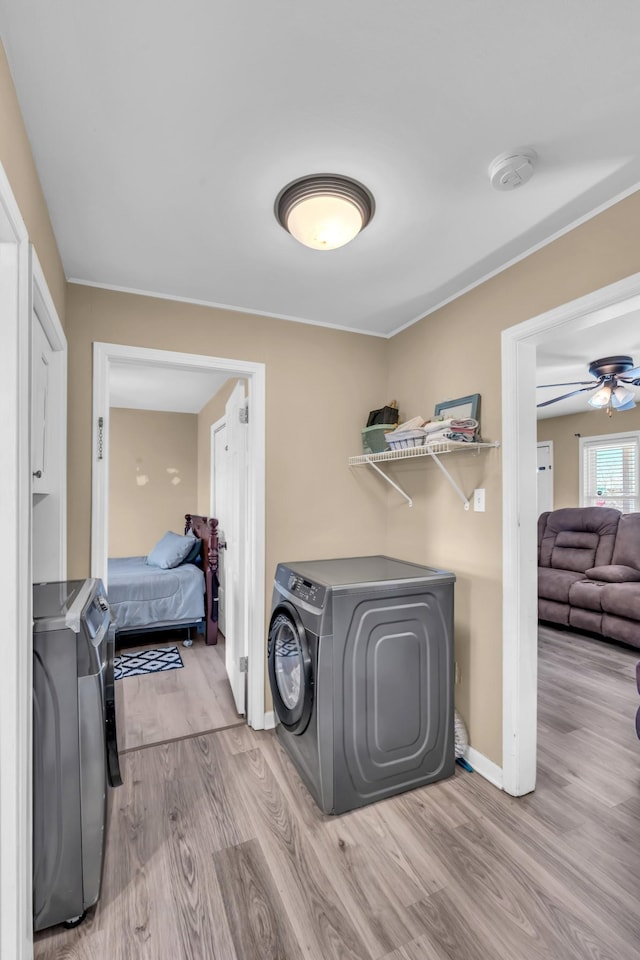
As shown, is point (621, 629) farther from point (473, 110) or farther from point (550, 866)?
point (473, 110)

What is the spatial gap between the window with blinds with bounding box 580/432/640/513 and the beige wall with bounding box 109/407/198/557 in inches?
195

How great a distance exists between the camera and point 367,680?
6.30 feet

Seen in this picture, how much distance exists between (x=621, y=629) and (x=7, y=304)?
182 inches

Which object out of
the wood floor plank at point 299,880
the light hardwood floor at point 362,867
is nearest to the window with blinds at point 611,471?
the light hardwood floor at point 362,867

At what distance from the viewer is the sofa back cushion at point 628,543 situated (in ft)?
14.2

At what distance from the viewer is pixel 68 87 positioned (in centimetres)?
119

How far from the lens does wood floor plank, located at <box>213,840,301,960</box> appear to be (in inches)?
52.3

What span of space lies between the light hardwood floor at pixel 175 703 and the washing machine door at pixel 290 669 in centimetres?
60

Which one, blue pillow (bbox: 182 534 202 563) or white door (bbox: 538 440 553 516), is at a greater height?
white door (bbox: 538 440 553 516)

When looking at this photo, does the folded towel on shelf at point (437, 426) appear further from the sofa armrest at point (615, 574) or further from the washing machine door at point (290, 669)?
the sofa armrest at point (615, 574)

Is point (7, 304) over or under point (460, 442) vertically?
over

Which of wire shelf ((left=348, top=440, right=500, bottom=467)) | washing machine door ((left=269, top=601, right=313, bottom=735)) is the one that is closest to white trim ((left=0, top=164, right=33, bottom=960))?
washing machine door ((left=269, top=601, right=313, bottom=735))

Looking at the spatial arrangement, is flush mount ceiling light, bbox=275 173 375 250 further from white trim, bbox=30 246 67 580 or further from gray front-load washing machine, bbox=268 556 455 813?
gray front-load washing machine, bbox=268 556 455 813

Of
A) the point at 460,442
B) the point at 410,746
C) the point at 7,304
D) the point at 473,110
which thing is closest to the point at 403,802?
the point at 410,746
